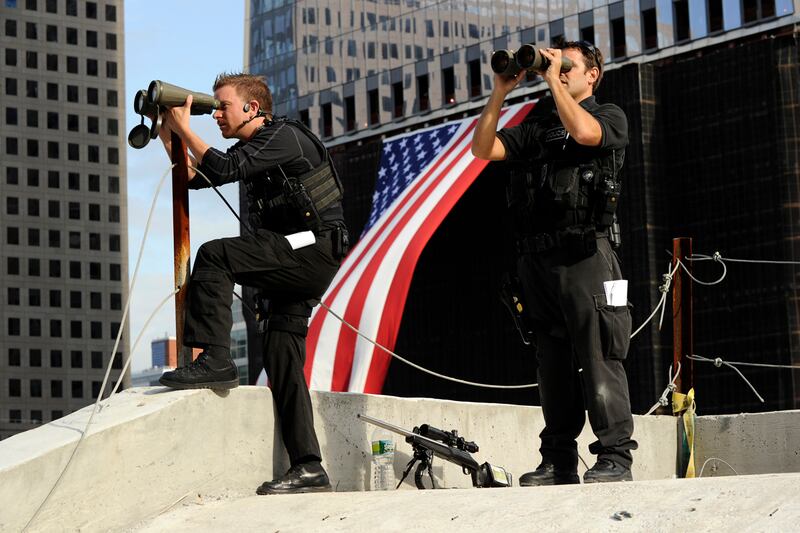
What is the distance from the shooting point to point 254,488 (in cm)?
596

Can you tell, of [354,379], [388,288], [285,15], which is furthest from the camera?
[285,15]

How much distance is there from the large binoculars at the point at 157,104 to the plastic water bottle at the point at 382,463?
1790mm

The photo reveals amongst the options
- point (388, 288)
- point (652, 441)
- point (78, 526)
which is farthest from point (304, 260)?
point (388, 288)

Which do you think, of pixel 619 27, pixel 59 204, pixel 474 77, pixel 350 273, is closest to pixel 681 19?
pixel 619 27

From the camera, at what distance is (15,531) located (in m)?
4.97

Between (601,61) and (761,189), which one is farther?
(761,189)

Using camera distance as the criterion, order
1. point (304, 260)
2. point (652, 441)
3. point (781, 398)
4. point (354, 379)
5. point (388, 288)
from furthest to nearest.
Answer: point (781, 398), point (388, 288), point (354, 379), point (652, 441), point (304, 260)

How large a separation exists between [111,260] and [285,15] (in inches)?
2463

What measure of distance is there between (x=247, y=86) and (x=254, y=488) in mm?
1727

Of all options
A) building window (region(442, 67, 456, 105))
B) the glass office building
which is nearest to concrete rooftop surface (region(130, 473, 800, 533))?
the glass office building

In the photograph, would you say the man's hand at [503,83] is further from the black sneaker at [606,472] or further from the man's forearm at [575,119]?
the black sneaker at [606,472]

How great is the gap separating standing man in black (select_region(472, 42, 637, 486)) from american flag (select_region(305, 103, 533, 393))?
13357 mm

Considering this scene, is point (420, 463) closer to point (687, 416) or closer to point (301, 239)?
point (301, 239)

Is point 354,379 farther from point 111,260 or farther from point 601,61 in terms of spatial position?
point 111,260
